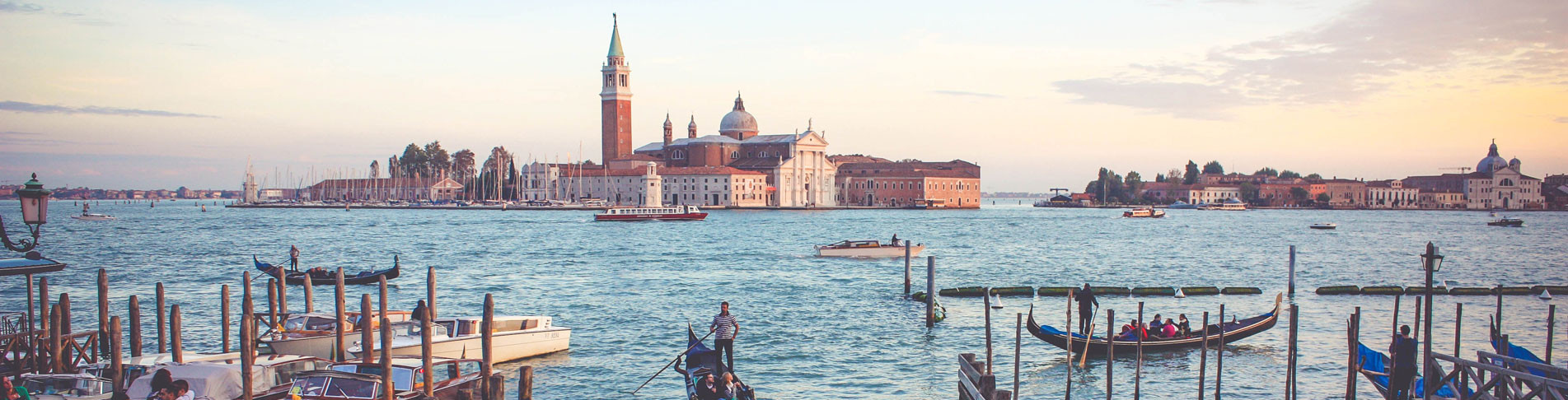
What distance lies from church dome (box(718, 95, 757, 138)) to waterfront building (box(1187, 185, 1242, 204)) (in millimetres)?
52664

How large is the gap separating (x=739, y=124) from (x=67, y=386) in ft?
317

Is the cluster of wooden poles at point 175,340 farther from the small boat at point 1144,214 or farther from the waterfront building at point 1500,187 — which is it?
the waterfront building at point 1500,187

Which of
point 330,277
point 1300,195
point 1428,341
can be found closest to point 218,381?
point 1428,341

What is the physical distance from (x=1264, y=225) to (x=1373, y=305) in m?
52.0

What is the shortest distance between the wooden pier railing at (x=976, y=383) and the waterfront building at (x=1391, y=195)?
131 metres

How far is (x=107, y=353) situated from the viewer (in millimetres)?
12391

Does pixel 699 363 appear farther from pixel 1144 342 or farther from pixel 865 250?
pixel 865 250

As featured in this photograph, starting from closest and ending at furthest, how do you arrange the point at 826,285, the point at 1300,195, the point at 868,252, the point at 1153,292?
the point at 1153,292 < the point at 826,285 < the point at 868,252 < the point at 1300,195

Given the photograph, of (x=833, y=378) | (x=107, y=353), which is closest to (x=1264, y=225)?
(x=833, y=378)

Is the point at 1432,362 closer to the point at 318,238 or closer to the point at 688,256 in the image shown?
the point at 688,256

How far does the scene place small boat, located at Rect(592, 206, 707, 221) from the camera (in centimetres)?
6738

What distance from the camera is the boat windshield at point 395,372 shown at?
10031 millimetres

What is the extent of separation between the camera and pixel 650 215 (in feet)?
227

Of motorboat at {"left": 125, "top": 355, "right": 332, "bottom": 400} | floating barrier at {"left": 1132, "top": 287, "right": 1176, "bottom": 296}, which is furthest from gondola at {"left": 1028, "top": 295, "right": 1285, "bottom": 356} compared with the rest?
motorboat at {"left": 125, "top": 355, "right": 332, "bottom": 400}
